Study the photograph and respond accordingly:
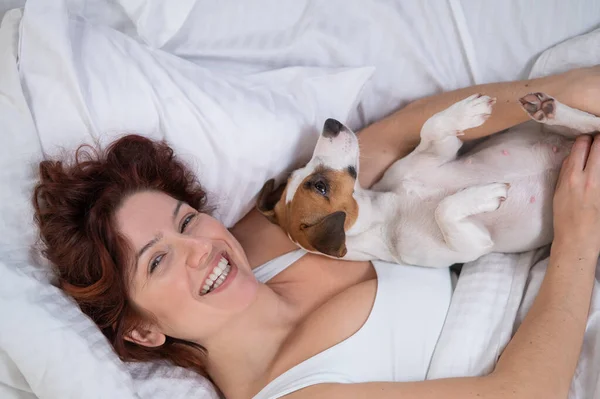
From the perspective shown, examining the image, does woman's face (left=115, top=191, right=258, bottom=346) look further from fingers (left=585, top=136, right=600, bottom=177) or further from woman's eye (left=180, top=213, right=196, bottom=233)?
fingers (left=585, top=136, right=600, bottom=177)

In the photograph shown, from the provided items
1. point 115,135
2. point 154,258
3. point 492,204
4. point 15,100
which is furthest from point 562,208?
point 15,100

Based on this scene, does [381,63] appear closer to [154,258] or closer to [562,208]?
[562,208]

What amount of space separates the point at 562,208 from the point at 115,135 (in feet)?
4.55

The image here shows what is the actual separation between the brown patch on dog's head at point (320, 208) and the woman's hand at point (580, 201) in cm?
63

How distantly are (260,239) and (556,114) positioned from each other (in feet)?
3.44

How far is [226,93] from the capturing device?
6.24ft

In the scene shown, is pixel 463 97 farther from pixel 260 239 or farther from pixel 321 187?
pixel 260 239

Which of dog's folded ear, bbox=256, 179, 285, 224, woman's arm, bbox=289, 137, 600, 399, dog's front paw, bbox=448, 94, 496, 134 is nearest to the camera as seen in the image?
woman's arm, bbox=289, 137, 600, 399

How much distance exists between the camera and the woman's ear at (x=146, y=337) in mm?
1687

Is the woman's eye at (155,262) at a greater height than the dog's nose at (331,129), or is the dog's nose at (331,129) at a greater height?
the dog's nose at (331,129)

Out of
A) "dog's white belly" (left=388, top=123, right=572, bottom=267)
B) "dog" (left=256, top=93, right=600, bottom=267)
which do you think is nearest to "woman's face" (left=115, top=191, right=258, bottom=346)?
"dog" (left=256, top=93, right=600, bottom=267)

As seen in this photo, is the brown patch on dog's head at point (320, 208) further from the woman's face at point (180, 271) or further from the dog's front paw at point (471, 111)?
the dog's front paw at point (471, 111)

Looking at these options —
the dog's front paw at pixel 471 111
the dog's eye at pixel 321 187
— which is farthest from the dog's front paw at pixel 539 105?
the dog's eye at pixel 321 187

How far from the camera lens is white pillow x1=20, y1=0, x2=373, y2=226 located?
1.72 meters
